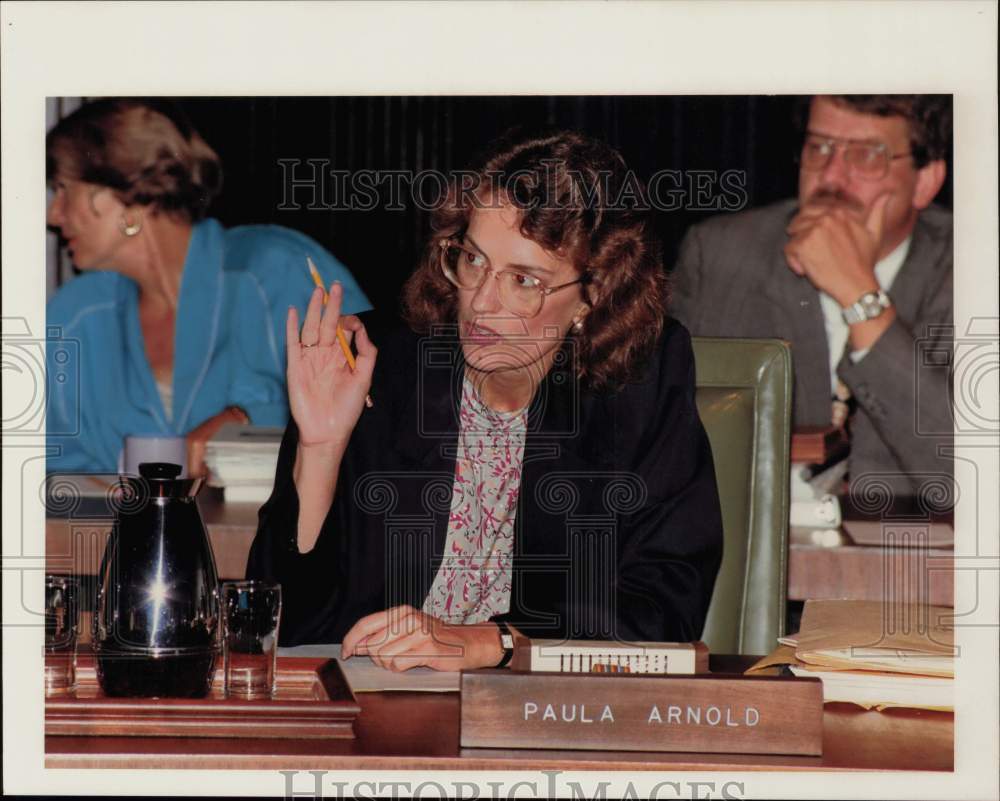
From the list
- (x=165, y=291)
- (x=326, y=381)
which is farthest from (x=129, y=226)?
(x=326, y=381)

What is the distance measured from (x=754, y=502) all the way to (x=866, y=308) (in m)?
1.01

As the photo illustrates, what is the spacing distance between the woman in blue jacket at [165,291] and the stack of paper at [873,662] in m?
1.53

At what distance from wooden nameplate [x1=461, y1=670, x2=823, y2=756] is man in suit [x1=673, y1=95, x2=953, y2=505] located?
3.98 feet

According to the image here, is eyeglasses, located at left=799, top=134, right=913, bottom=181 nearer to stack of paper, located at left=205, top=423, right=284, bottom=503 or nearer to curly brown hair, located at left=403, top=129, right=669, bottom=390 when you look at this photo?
curly brown hair, located at left=403, top=129, right=669, bottom=390

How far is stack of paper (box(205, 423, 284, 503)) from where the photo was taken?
101 inches

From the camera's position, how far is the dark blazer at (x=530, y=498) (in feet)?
6.73

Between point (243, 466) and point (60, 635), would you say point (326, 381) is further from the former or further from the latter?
point (60, 635)

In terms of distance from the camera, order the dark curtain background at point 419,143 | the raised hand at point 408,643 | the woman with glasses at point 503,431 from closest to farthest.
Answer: the raised hand at point 408,643
the woman with glasses at point 503,431
the dark curtain background at point 419,143

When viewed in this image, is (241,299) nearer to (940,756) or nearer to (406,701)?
(406,701)

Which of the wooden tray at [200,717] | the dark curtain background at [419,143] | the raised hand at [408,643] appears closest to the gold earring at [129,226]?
the dark curtain background at [419,143]

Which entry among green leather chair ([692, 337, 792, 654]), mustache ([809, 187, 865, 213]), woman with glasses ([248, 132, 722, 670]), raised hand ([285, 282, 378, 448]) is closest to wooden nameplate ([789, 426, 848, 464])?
mustache ([809, 187, 865, 213])

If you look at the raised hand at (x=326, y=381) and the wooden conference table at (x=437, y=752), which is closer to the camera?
the wooden conference table at (x=437, y=752)

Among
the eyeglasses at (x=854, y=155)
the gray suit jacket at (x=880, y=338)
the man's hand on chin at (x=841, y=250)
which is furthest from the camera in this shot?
the man's hand on chin at (x=841, y=250)

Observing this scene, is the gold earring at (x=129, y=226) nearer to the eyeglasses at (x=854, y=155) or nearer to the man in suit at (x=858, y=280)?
the man in suit at (x=858, y=280)
